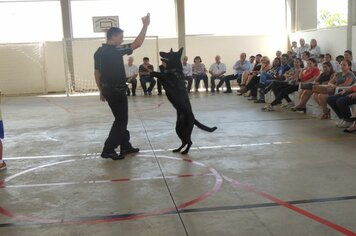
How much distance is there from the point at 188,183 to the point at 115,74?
5.79 feet

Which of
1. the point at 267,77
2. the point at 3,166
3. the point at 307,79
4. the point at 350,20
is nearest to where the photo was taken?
the point at 3,166

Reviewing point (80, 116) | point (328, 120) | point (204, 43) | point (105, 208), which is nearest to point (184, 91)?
point (105, 208)

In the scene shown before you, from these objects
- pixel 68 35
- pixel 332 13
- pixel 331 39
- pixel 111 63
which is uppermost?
pixel 332 13

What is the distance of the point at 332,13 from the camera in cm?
1395

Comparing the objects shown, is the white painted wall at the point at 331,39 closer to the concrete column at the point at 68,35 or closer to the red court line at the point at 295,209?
the concrete column at the point at 68,35

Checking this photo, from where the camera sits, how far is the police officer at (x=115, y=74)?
16.9ft

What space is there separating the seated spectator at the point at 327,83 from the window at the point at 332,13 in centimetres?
544

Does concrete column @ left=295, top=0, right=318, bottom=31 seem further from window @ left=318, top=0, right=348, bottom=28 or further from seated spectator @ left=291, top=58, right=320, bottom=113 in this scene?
seated spectator @ left=291, top=58, right=320, bottom=113

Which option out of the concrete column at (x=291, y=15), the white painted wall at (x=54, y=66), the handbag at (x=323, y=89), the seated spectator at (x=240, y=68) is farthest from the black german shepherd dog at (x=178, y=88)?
the concrete column at (x=291, y=15)

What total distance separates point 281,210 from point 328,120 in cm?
480

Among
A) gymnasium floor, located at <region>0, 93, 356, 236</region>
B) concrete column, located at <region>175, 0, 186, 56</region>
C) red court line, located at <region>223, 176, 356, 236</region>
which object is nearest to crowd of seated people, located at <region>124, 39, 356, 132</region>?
gymnasium floor, located at <region>0, 93, 356, 236</region>

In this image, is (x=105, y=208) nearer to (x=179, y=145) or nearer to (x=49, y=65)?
(x=179, y=145)

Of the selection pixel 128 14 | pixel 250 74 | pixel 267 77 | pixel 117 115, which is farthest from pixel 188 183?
pixel 128 14

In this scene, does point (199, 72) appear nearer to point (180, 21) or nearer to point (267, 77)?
point (180, 21)
